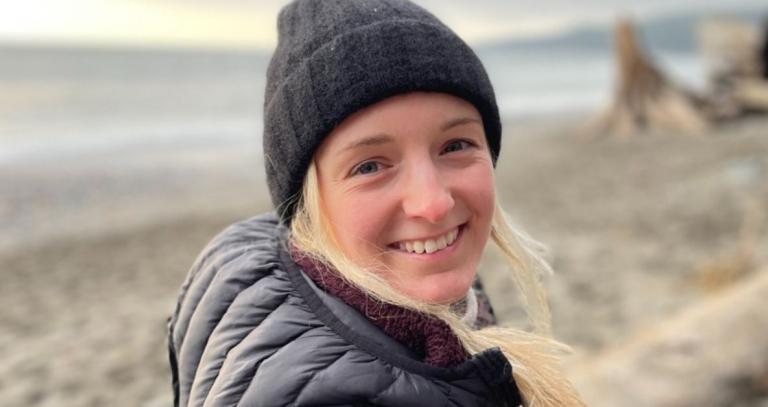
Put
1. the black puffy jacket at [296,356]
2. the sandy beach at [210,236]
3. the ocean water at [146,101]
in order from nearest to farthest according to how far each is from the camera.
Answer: the black puffy jacket at [296,356]
the sandy beach at [210,236]
the ocean water at [146,101]

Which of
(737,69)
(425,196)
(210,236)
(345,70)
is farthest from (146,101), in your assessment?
(425,196)

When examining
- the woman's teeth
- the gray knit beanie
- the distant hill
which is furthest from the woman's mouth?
the distant hill

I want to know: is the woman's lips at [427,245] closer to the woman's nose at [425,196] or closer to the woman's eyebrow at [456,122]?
the woman's nose at [425,196]

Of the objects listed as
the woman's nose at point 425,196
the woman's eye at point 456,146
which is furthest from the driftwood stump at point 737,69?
the woman's nose at point 425,196

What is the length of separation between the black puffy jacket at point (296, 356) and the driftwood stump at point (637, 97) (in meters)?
15.0

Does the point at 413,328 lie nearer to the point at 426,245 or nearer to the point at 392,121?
the point at 426,245

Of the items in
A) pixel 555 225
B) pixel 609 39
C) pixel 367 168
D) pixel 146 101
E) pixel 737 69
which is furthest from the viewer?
pixel 609 39

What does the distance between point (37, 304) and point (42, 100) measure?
19.4m

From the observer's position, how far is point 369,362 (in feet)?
3.94

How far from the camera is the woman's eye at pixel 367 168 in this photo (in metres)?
1.42

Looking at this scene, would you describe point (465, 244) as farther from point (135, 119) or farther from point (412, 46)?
point (135, 119)

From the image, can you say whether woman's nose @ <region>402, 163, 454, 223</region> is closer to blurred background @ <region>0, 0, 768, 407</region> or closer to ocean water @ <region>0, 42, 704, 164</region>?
blurred background @ <region>0, 0, 768, 407</region>

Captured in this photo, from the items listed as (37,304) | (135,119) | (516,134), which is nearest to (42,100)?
(135,119)

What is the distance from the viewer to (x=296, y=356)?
3.91 feet
